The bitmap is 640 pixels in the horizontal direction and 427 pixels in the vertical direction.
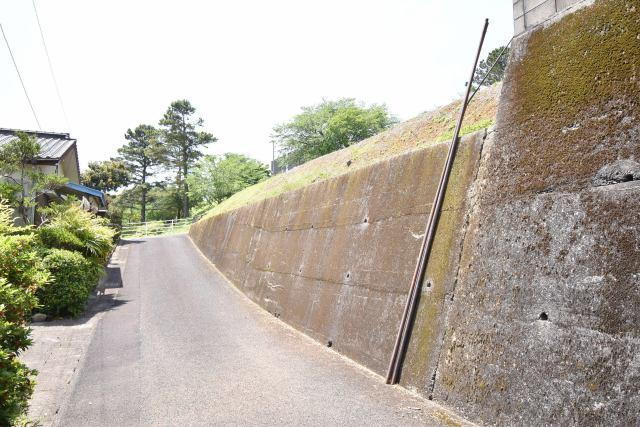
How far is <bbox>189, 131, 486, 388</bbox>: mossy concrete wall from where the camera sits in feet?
17.3

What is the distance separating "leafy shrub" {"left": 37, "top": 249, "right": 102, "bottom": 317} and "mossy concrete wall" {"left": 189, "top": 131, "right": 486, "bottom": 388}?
4660 mm

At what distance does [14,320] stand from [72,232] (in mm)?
10047

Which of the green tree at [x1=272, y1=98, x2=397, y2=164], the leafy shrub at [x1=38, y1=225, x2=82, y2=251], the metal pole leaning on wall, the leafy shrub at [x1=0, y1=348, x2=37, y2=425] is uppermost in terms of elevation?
the green tree at [x1=272, y1=98, x2=397, y2=164]

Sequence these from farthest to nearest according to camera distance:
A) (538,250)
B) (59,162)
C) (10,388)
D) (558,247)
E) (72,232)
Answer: (59,162) → (72,232) → (538,250) → (558,247) → (10,388)

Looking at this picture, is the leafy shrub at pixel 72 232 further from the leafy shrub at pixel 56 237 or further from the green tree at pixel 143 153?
the green tree at pixel 143 153

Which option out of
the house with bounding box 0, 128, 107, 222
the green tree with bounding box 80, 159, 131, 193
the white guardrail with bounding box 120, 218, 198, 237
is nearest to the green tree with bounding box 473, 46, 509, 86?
the house with bounding box 0, 128, 107, 222

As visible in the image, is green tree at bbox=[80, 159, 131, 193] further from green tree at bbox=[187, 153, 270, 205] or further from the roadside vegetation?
the roadside vegetation

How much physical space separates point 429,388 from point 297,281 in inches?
209

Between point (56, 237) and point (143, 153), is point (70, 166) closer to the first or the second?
point (56, 237)

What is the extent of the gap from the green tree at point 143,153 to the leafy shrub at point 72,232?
1528 inches

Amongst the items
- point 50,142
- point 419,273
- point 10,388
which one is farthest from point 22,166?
point 419,273

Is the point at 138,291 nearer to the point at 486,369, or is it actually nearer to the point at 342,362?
the point at 342,362

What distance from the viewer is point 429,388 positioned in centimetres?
491

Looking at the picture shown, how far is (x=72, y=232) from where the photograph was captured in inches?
523
